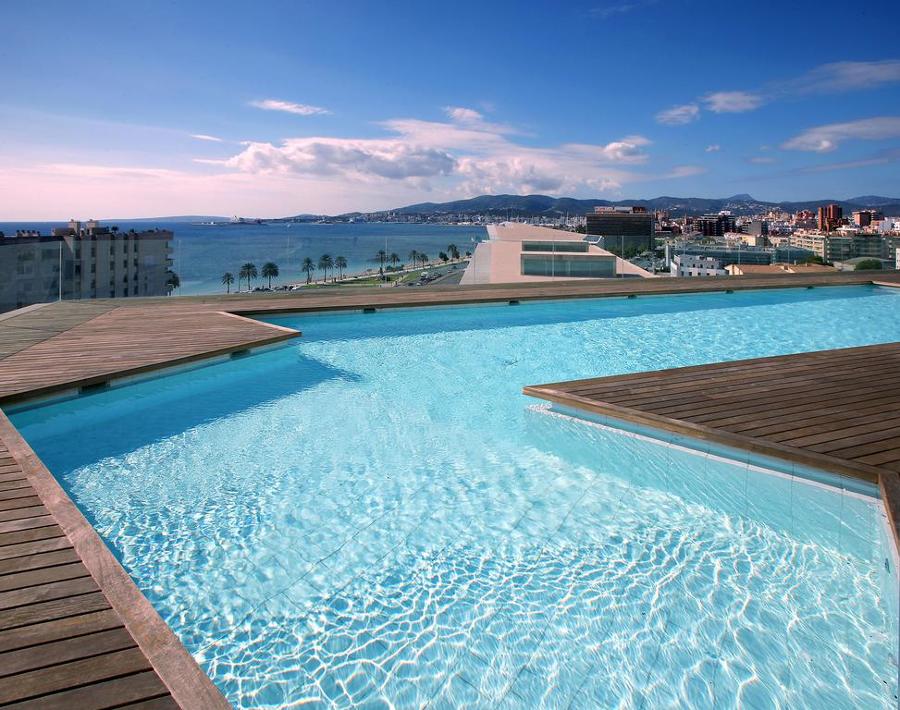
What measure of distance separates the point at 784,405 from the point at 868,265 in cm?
1277

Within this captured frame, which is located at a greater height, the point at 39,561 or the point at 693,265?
the point at 693,265

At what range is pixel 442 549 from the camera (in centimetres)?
271

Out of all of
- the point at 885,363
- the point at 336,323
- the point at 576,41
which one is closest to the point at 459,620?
the point at 885,363

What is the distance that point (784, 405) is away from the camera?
3709 millimetres

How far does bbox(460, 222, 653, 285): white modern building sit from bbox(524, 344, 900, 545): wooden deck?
8.55 metres

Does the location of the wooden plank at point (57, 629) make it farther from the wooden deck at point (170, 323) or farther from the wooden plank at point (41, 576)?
the wooden deck at point (170, 323)

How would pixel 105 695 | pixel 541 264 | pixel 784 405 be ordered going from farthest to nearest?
pixel 541 264
pixel 784 405
pixel 105 695

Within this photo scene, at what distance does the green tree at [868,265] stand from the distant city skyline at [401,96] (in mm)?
7050

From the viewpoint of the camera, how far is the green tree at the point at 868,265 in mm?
13453

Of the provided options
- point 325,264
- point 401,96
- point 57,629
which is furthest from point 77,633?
point 325,264

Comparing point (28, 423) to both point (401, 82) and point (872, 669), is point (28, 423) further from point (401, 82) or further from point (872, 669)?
point (401, 82)

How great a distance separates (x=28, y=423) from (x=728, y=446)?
457cm

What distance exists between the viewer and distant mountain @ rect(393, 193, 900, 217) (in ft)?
257

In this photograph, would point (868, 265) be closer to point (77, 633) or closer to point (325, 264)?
point (77, 633)
